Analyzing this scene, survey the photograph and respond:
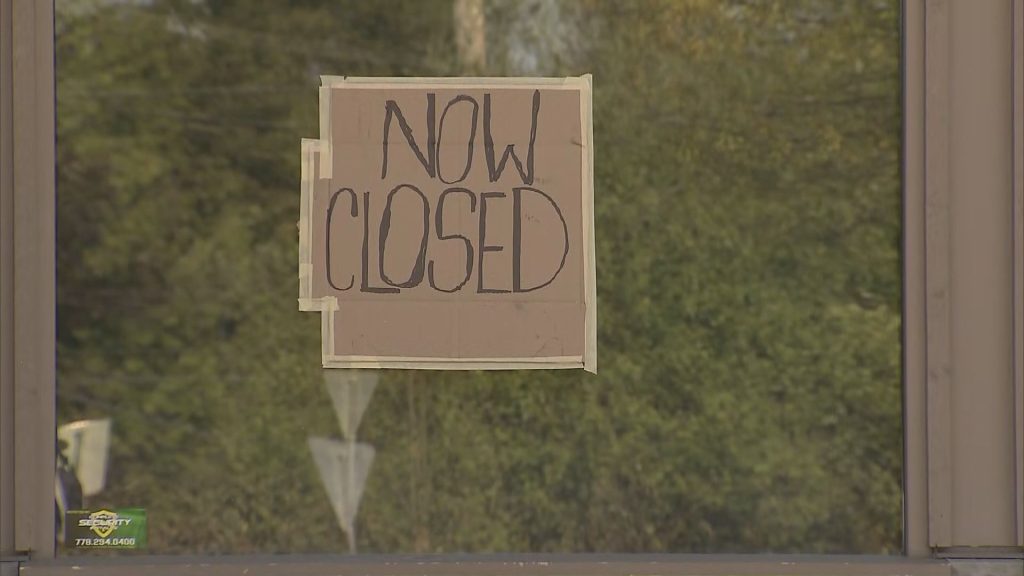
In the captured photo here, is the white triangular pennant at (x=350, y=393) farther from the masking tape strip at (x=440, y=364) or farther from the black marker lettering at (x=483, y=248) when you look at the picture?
the black marker lettering at (x=483, y=248)

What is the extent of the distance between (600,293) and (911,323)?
→ 85 centimetres

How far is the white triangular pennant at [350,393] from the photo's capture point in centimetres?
369

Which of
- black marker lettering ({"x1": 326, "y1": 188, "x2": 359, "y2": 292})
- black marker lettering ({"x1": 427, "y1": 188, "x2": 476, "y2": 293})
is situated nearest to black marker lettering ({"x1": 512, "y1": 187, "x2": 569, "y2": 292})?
black marker lettering ({"x1": 427, "y1": 188, "x2": 476, "y2": 293})

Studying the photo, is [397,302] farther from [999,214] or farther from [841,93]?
[999,214]

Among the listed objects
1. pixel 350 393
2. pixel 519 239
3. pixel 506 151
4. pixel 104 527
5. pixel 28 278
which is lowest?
pixel 104 527

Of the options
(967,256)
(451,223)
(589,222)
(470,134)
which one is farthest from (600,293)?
(967,256)

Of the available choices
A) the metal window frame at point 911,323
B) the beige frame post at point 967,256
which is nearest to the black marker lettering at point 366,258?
the metal window frame at point 911,323

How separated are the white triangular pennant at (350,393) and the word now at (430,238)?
0.23 metres

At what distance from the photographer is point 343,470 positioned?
3.70 meters

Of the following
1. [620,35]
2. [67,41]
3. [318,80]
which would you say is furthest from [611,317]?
[67,41]

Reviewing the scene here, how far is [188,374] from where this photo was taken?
369cm

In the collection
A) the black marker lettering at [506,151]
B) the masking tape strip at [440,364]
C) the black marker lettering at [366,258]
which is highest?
the black marker lettering at [506,151]

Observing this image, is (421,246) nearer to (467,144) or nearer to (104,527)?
(467,144)

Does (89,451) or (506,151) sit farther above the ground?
(506,151)
